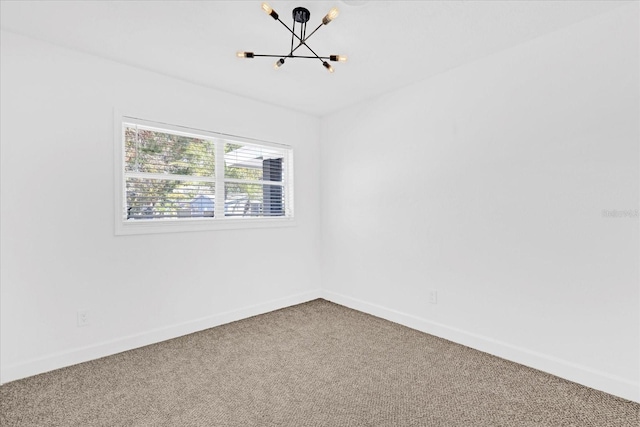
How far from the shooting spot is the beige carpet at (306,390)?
1.83m

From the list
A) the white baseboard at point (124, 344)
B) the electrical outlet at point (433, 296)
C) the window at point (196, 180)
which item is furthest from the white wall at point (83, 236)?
the electrical outlet at point (433, 296)

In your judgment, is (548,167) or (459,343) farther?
(459,343)

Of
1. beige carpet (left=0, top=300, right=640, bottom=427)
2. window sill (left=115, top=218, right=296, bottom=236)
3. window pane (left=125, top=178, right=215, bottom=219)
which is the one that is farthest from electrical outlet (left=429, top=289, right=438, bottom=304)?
window pane (left=125, top=178, right=215, bottom=219)

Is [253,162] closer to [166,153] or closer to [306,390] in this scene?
[166,153]

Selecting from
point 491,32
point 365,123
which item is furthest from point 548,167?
point 365,123

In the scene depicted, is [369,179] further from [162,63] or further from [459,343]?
[162,63]

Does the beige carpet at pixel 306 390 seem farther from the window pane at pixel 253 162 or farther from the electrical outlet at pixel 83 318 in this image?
the window pane at pixel 253 162

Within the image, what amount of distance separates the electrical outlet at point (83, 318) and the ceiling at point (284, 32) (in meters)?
2.13

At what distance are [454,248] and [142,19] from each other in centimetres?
307

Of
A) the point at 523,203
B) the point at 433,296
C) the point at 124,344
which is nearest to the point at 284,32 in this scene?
the point at 523,203

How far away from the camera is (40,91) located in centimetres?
239

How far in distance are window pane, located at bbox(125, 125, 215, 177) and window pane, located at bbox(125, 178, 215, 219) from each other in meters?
0.12

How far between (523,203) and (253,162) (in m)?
2.76

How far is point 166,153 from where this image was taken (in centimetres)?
305
